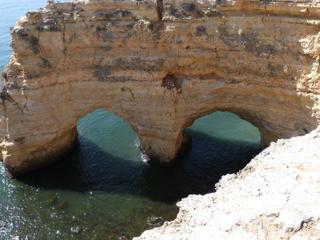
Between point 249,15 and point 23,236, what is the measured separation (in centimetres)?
1629

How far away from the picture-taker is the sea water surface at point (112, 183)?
21688 mm

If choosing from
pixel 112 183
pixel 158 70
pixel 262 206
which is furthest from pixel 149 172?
pixel 262 206

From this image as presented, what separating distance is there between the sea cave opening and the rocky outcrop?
9.33 meters

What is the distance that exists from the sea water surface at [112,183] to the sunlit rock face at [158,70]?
1.61 metres

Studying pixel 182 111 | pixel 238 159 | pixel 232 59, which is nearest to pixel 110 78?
pixel 182 111

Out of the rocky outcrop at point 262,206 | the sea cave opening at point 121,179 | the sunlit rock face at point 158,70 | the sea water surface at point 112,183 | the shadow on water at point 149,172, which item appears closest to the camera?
the rocky outcrop at point 262,206

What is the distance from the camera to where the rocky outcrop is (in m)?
10.5

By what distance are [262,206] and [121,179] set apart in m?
14.8

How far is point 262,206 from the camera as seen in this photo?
1122cm

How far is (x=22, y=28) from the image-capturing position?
2411cm

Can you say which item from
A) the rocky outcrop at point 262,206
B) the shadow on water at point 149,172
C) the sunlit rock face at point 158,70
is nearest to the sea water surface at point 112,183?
the shadow on water at point 149,172

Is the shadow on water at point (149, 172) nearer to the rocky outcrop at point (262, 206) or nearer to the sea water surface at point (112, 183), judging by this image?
the sea water surface at point (112, 183)

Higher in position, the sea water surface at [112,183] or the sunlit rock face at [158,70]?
the sunlit rock face at [158,70]

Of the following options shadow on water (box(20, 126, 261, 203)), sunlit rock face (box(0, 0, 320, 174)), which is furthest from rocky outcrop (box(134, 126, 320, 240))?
shadow on water (box(20, 126, 261, 203))
